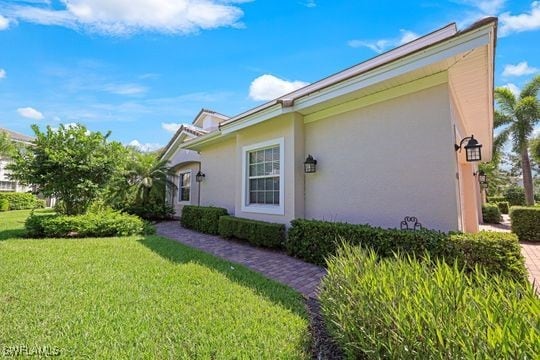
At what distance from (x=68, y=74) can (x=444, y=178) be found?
1273cm

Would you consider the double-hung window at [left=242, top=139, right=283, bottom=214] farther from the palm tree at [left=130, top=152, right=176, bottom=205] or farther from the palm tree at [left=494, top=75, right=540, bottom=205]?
the palm tree at [left=494, top=75, right=540, bottom=205]

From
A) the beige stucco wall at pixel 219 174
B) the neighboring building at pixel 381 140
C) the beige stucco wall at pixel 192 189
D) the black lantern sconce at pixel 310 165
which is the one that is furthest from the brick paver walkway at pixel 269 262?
the beige stucco wall at pixel 192 189

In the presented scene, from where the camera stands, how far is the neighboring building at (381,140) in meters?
5.00

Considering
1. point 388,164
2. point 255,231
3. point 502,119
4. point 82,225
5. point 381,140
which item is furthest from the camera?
point 502,119

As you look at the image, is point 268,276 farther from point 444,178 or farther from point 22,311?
point 444,178

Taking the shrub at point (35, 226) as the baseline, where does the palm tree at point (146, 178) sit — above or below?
above

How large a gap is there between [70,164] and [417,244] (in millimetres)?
10652

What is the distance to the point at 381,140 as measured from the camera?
235 inches

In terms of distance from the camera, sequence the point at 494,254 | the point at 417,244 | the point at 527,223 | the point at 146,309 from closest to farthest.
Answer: the point at 146,309 < the point at 494,254 < the point at 417,244 < the point at 527,223

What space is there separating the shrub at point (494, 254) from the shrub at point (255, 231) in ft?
13.8

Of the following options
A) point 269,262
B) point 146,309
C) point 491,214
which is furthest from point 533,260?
point 491,214

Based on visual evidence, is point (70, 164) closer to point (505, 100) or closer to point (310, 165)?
point (310, 165)

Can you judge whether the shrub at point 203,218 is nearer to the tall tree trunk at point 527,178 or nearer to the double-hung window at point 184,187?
the double-hung window at point 184,187

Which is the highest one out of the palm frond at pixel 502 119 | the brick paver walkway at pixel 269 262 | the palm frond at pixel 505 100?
the palm frond at pixel 505 100
